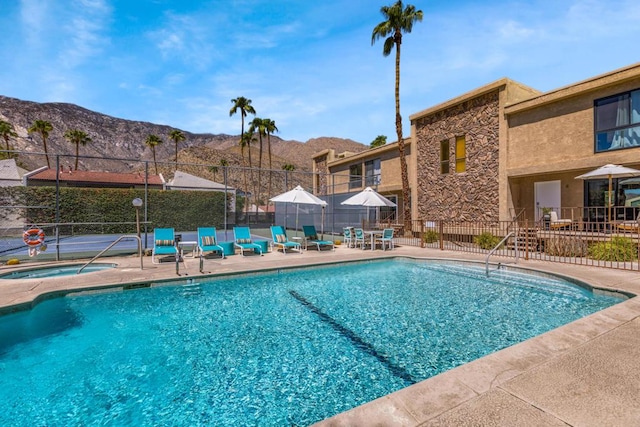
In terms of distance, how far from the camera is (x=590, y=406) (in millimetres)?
2375

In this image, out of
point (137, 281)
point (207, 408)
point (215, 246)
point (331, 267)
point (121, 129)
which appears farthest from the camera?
point (121, 129)

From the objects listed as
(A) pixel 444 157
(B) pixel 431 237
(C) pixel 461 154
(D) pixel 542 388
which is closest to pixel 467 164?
(C) pixel 461 154

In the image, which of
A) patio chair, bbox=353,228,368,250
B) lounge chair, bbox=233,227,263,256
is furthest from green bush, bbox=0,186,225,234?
patio chair, bbox=353,228,368,250

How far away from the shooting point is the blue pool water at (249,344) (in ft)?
10.3

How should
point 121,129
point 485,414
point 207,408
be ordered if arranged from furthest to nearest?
point 121,129 < point 207,408 < point 485,414

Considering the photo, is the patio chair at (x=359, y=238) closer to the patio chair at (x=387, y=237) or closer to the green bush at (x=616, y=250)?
the patio chair at (x=387, y=237)

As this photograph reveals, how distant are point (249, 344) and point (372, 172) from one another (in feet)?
63.5

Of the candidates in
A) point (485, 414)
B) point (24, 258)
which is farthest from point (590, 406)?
point (24, 258)

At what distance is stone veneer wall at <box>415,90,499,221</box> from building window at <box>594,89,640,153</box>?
11.5 ft

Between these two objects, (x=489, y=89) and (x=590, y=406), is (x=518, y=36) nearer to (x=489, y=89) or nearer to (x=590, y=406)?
(x=489, y=89)

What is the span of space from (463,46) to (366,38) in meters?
8.82

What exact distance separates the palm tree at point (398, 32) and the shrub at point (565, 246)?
6.33 metres

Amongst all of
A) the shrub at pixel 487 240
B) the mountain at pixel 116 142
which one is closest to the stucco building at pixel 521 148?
the shrub at pixel 487 240

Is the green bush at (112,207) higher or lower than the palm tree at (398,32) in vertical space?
lower
